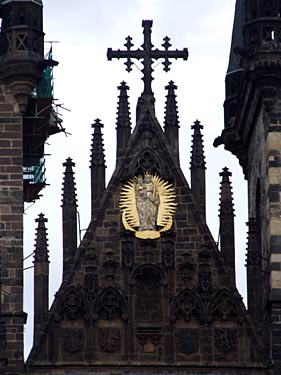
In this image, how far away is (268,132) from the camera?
144 feet

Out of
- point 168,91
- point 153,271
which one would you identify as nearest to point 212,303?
point 153,271

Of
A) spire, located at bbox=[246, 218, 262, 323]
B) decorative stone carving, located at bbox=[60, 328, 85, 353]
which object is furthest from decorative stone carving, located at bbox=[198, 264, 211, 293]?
decorative stone carving, located at bbox=[60, 328, 85, 353]

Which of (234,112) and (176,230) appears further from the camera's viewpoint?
(234,112)

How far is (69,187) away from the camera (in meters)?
44.4

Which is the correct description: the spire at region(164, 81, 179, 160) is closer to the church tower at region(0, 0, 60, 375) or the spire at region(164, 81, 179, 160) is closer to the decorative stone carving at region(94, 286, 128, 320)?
the church tower at region(0, 0, 60, 375)

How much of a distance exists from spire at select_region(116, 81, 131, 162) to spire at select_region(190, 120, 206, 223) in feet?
3.80

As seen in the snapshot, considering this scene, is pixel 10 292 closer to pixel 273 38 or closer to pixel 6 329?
pixel 6 329

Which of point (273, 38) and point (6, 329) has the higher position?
point (273, 38)

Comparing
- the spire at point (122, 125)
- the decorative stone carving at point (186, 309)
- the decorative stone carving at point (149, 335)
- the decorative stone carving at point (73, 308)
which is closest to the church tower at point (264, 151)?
the decorative stone carving at point (186, 309)

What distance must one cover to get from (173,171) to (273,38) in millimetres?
2858

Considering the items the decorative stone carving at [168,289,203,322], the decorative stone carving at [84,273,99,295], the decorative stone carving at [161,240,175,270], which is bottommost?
Answer: the decorative stone carving at [168,289,203,322]

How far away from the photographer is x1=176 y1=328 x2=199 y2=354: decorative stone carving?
43188 millimetres

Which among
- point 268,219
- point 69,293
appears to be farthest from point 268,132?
point 69,293

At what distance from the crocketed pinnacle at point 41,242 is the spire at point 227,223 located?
3.00 m
